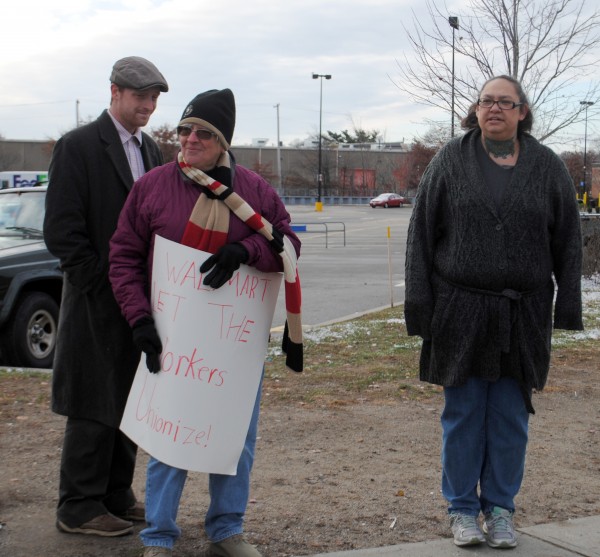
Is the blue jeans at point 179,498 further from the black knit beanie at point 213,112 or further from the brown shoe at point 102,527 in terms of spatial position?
the black knit beanie at point 213,112

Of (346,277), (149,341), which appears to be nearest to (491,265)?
(149,341)

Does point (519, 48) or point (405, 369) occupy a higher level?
point (519, 48)

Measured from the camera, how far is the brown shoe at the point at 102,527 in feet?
13.1

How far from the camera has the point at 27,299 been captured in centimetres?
851

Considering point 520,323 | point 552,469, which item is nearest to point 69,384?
point 520,323

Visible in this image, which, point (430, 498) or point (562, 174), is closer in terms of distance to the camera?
point (562, 174)

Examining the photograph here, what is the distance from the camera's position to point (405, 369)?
784cm

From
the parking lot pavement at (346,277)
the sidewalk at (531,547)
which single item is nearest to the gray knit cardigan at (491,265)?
the sidewalk at (531,547)

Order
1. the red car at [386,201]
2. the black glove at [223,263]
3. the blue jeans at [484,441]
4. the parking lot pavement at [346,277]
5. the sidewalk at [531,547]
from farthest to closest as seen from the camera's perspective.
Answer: the red car at [386,201], the parking lot pavement at [346,277], the blue jeans at [484,441], the sidewalk at [531,547], the black glove at [223,263]

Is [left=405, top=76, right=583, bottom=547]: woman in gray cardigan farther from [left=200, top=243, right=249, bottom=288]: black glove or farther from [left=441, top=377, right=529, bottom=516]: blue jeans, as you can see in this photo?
[left=200, top=243, right=249, bottom=288]: black glove

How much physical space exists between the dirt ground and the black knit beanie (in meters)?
1.80

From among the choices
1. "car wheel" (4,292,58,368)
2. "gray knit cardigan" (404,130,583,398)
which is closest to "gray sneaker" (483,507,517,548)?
"gray knit cardigan" (404,130,583,398)

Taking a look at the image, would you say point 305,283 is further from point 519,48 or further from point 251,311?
point 251,311

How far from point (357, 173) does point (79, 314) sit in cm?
9736
